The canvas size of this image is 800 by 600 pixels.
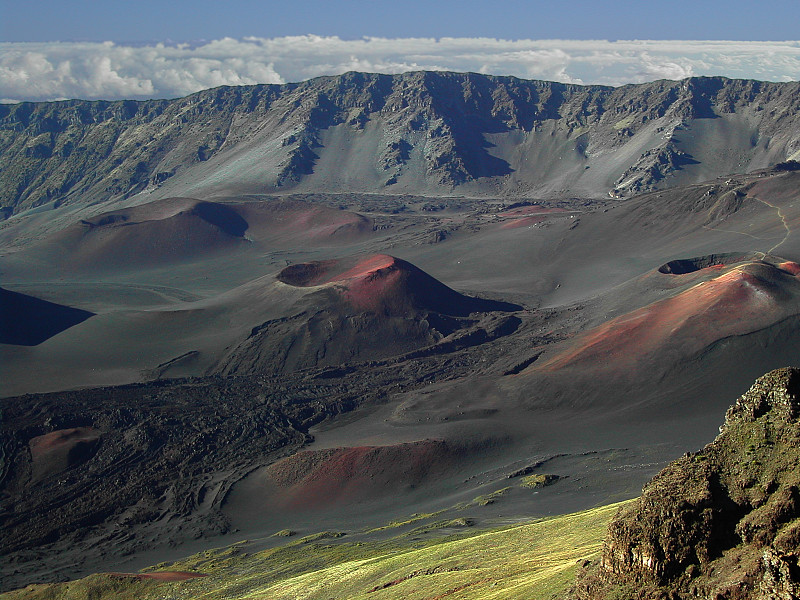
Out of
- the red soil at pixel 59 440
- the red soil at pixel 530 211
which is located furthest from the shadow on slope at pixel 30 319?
the red soil at pixel 530 211

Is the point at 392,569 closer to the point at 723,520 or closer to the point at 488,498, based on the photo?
the point at 488,498

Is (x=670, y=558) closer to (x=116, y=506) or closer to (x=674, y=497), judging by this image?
(x=674, y=497)

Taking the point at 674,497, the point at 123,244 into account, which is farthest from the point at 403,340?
the point at 123,244

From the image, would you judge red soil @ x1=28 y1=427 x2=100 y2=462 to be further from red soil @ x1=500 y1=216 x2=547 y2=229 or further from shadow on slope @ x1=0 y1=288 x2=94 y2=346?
red soil @ x1=500 y1=216 x2=547 y2=229

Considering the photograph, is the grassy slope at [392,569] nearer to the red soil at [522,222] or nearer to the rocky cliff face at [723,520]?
the rocky cliff face at [723,520]

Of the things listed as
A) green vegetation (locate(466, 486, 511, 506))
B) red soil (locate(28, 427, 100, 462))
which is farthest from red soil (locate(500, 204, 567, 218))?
green vegetation (locate(466, 486, 511, 506))
